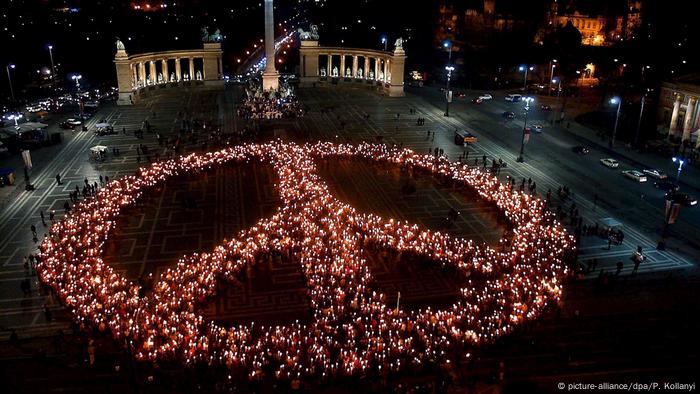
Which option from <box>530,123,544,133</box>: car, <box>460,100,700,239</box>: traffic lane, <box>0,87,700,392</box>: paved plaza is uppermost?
<box>530,123,544,133</box>: car

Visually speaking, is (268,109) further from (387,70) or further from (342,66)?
(342,66)

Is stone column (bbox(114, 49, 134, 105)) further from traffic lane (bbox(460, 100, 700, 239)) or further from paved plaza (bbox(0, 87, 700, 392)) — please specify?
traffic lane (bbox(460, 100, 700, 239))

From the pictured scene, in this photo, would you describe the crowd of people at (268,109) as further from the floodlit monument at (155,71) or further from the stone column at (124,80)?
the floodlit monument at (155,71)

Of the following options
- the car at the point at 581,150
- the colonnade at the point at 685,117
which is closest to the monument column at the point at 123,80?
the car at the point at 581,150

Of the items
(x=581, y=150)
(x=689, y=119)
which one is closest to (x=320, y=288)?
(x=581, y=150)

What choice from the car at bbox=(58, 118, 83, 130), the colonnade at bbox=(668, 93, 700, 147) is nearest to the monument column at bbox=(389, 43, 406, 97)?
the colonnade at bbox=(668, 93, 700, 147)

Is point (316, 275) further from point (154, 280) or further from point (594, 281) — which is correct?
point (594, 281)

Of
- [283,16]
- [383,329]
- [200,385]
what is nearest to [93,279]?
[200,385]
